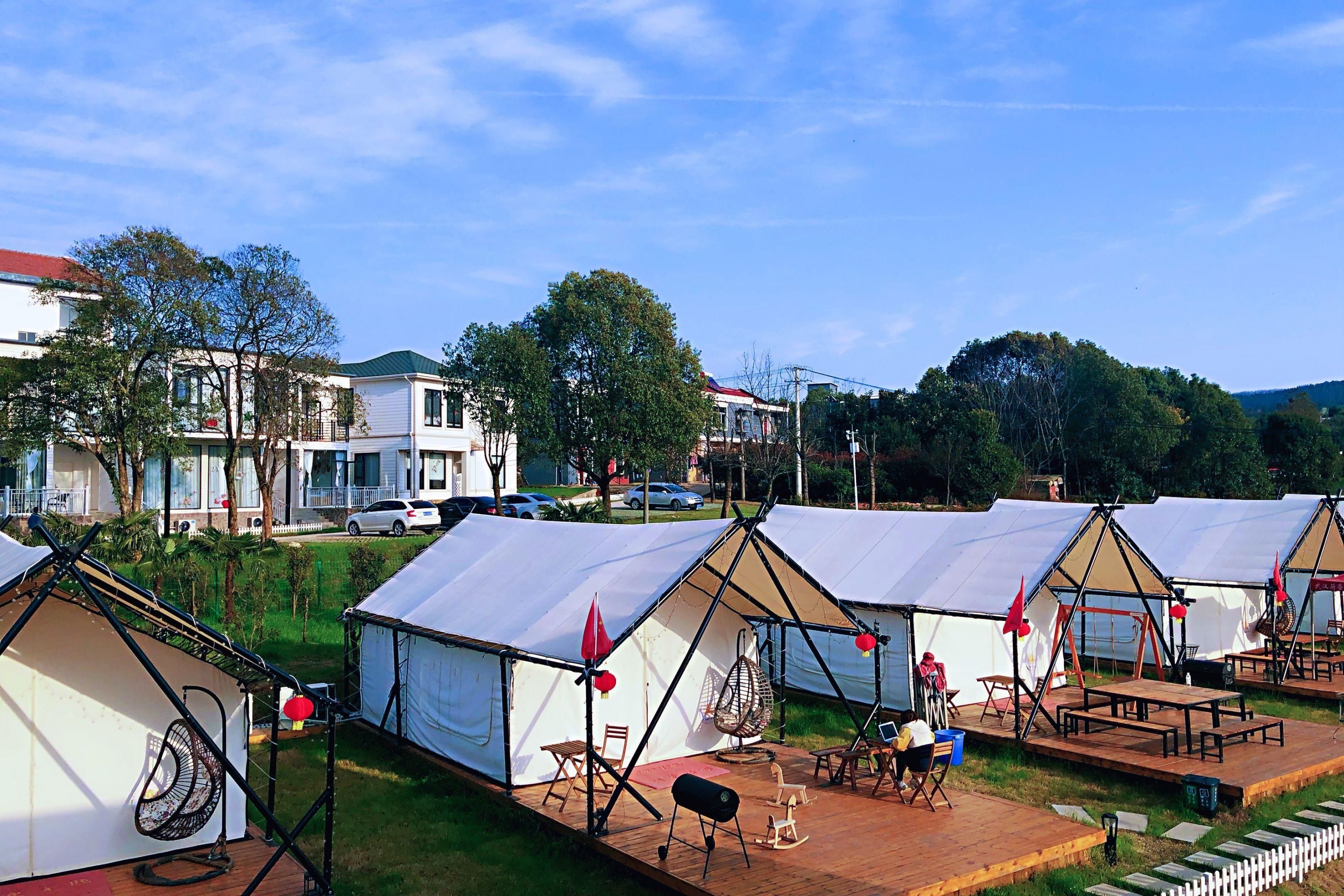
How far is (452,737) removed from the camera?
12.0 metres

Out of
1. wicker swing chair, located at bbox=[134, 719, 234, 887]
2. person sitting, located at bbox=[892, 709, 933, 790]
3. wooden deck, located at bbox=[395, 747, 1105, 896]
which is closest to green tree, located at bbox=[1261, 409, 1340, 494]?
person sitting, located at bbox=[892, 709, 933, 790]

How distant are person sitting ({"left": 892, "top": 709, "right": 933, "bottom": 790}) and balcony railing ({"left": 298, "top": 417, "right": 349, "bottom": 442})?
32.2 meters

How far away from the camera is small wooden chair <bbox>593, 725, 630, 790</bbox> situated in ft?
35.9

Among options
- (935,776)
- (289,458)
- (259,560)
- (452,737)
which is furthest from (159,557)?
(289,458)

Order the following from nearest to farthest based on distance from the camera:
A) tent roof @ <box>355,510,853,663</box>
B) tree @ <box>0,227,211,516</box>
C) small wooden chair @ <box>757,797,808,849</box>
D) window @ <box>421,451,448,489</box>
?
1. small wooden chair @ <box>757,797,808,849</box>
2. tent roof @ <box>355,510,853,663</box>
3. tree @ <box>0,227,211,516</box>
4. window @ <box>421,451,448,489</box>

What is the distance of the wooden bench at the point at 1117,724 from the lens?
12.5 m

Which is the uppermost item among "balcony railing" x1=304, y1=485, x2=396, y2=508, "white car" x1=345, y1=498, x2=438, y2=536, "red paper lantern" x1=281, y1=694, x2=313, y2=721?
"balcony railing" x1=304, y1=485, x2=396, y2=508

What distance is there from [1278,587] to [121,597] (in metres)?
17.1

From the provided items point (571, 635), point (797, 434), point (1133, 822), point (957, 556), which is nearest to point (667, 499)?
point (797, 434)

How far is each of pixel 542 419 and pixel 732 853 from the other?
74.1ft

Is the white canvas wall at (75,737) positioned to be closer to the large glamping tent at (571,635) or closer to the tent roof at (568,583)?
the large glamping tent at (571,635)

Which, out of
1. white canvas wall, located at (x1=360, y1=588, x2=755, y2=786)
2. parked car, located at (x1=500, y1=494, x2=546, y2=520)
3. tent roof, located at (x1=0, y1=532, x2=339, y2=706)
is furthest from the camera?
parked car, located at (x1=500, y1=494, x2=546, y2=520)

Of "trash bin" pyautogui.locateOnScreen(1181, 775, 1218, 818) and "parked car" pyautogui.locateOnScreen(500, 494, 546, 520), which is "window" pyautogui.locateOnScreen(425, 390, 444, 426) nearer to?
"parked car" pyautogui.locateOnScreen(500, 494, 546, 520)

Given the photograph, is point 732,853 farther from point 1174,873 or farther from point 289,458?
point 289,458
